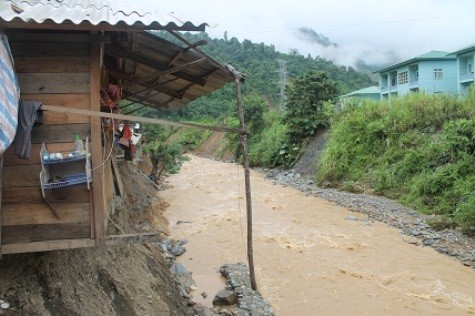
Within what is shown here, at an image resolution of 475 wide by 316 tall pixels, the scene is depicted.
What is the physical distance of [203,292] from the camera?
256 inches

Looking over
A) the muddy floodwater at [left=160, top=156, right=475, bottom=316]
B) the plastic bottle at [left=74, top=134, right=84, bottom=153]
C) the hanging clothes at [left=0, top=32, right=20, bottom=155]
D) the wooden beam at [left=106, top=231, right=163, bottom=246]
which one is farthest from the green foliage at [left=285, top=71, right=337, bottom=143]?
the hanging clothes at [left=0, top=32, right=20, bottom=155]

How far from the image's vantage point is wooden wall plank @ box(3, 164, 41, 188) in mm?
3297

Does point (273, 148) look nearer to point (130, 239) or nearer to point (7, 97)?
point (130, 239)

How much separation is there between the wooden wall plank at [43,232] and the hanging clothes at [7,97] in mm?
791

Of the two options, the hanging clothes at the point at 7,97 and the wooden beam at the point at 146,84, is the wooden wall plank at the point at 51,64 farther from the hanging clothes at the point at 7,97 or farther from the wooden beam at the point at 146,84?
the wooden beam at the point at 146,84

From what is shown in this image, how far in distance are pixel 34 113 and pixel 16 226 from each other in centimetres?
93

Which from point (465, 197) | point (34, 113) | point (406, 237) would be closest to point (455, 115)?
point (465, 197)

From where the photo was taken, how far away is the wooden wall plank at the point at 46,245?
10.6 ft

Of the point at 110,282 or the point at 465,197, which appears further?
the point at 465,197

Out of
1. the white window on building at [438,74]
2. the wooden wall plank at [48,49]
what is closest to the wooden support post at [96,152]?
the wooden wall plank at [48,49]

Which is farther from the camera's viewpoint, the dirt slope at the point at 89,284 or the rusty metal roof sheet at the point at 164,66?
the rusty metal roof sheet at the point at 164,66

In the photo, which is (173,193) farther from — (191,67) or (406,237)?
(191,67)

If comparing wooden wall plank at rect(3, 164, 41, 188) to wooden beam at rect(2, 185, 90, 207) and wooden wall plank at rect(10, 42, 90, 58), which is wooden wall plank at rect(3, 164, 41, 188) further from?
wooden wall plank at rect(10, 42, 90, 58)

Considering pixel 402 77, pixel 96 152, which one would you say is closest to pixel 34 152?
pixel 96 152
